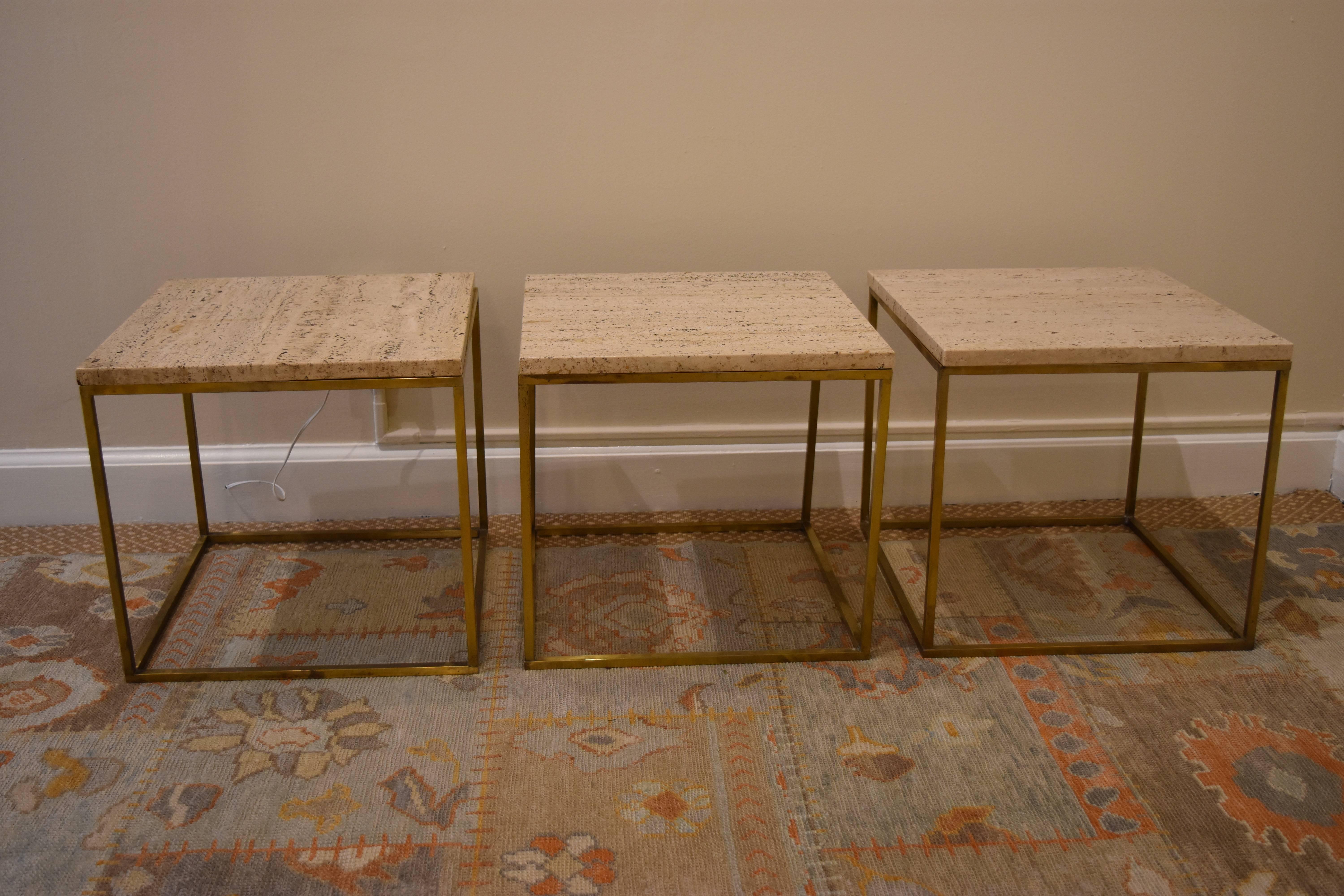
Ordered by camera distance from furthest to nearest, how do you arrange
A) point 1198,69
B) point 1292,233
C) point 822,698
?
point 1292,233 → point 1198,69 → point 822,698

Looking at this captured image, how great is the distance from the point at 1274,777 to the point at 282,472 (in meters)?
1.75

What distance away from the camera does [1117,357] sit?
61.6 inches

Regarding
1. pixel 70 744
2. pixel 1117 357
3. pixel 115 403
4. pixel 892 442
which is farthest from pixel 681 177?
pixel 70 744

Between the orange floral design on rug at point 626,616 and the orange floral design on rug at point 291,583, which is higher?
the orange floral design on rug at point 291,583

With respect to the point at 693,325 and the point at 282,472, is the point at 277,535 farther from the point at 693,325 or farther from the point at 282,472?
the point at 693,325

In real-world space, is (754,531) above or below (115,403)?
below

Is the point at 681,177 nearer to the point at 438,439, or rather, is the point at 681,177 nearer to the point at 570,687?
the point at 438,439

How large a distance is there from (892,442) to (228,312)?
1267 mm

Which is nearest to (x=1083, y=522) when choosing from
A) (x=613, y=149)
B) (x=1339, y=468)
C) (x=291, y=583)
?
(x=1339, y=468)

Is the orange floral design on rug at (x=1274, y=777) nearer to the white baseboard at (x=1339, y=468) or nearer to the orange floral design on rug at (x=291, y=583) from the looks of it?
the white baseboard at (x=1339, y=468)

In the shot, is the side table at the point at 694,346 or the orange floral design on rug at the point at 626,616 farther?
the orange floral design on rug at the point at 626,616

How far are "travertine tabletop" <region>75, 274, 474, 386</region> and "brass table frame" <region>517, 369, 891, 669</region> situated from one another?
6.6 inches

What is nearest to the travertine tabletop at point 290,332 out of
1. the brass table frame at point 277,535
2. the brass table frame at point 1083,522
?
the brass table frame at point 277,535

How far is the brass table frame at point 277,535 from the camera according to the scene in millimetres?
1492
